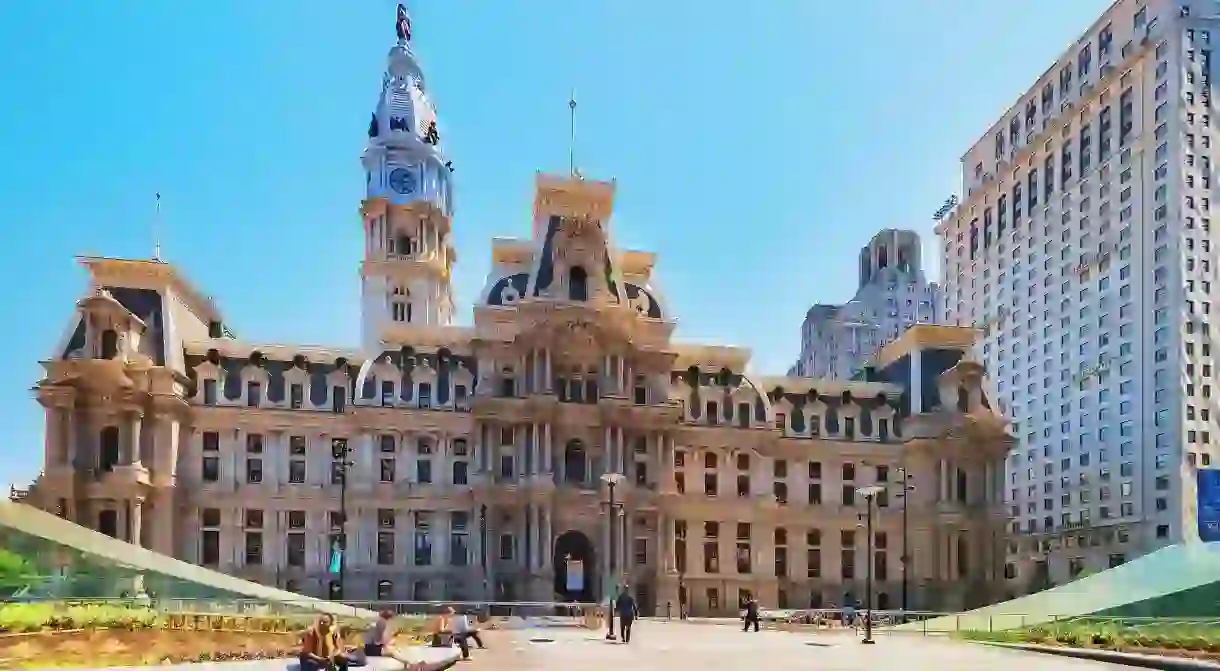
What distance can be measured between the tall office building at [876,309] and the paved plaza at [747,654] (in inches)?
5377

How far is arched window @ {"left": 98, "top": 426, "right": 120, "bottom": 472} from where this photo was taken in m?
70.9

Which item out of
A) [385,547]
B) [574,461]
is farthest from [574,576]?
[385,547]

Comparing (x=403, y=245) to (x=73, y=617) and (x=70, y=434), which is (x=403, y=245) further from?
(x=73, y=617)

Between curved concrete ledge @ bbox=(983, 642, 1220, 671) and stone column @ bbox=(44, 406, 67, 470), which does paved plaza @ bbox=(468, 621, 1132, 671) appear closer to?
curved concrete ledge @ bbox=(983, 642, 1220, 671)

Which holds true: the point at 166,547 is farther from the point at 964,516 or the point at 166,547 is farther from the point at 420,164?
the point at 420,164

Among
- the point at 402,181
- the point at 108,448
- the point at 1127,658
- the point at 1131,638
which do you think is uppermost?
the point at 402,181

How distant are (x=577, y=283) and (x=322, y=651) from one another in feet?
194

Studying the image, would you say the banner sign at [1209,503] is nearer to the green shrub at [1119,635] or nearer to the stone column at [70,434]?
the green shrub at [1119,635]

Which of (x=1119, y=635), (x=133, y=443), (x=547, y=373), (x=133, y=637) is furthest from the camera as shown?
(x=547, y=373)

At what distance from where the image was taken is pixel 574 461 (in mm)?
78062

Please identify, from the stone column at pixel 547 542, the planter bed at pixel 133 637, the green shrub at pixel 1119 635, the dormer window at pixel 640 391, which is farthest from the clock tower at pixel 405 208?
the green shrub at pixel 1119 635

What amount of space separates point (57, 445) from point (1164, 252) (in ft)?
295

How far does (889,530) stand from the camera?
84062mm

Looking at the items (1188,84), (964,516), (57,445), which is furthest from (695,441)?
(1188,84)
